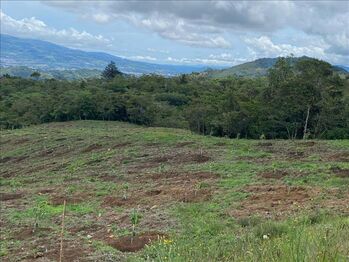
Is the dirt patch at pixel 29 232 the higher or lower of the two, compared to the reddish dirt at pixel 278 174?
lower

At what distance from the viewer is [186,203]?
43.4ft

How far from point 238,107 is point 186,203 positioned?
3837cm

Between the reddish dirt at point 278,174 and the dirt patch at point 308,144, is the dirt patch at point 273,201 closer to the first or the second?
the reddish dirt at point 278,174

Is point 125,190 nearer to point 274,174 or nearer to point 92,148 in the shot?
point 274,174

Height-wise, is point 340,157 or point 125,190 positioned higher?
point 340,157

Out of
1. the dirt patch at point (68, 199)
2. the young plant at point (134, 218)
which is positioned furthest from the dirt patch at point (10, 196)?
the young plant at point (134, 218)

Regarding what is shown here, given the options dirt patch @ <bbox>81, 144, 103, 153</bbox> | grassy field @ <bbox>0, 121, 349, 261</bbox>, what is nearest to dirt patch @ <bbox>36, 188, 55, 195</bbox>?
grassy field @ <bbox>0, 121, 349, 261</bbox>

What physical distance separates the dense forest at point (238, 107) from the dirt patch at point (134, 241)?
84.0 ft

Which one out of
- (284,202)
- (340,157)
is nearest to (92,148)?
(340,157)

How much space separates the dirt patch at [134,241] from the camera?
31.9ft

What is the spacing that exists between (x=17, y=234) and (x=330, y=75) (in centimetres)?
3806

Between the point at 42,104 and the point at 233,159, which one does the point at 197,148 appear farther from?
the point at 42,104

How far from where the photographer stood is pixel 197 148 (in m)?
23.8

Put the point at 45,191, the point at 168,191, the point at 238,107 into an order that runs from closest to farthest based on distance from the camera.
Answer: the point at 168,191
the point at 45,191
the point at 238,107
